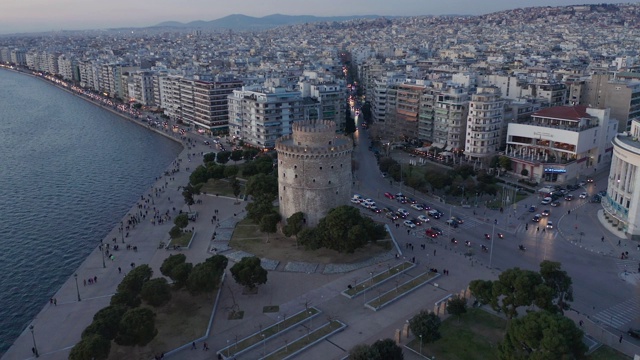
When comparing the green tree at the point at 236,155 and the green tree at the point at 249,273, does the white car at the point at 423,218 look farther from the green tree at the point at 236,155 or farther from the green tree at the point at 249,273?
the green tree at the point at 236,155

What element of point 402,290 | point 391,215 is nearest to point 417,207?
point 391,215

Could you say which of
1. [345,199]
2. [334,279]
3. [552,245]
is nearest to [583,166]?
[552,245]

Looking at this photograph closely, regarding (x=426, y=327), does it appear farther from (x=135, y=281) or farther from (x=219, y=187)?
(x=219, y=187)

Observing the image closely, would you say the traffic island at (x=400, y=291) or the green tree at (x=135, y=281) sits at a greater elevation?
the green tree at (x=135, y=281)

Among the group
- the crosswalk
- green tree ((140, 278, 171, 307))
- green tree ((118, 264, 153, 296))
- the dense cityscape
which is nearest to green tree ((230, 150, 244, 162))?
the dense cityscape

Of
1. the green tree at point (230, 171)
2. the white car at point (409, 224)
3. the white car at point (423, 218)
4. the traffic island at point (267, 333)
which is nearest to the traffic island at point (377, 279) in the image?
the traffic island at point (267, 333)

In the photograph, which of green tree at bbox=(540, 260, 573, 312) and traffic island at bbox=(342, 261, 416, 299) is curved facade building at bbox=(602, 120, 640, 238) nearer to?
green tree at bbox=(540, 260, 573, 312)
